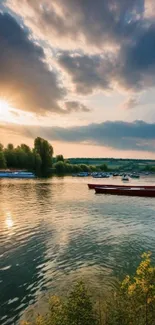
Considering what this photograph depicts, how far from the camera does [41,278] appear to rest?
19906 millimetres

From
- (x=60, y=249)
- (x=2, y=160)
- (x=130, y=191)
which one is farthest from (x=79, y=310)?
(x=2, y=160)

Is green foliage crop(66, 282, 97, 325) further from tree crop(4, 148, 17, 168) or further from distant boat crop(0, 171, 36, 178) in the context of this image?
tree crop(4, 148, 17, 168)

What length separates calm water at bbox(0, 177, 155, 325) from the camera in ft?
61.1

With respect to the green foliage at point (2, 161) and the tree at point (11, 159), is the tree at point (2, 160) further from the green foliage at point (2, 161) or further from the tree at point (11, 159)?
the tree at point (11, 159)

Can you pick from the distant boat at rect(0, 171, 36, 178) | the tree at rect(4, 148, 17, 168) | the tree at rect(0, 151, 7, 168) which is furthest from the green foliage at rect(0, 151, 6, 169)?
the distant boat at rect(0, 171, 36, 178)

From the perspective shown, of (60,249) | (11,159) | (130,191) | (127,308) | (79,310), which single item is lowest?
(60,249)

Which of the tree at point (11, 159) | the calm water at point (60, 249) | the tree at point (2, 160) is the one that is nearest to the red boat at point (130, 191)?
the calm water at point (60, 249)

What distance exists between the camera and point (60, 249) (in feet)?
87.7

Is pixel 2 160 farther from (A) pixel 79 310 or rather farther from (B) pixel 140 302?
(B) pixel 140 302

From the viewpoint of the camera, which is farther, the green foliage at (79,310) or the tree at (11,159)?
the tree at (11,159)

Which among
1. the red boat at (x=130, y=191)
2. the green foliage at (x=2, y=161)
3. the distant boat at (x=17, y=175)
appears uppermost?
the green foliage at (x=2, y=161)

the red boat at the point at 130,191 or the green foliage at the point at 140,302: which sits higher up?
the green foliage at the point at 140,302

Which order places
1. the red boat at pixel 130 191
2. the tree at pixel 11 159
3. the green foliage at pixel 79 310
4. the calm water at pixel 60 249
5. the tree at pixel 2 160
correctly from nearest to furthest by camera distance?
the green foliage at pixel 79 310
the calm water at pixel 60 249
the red boat at pixel 130 191
the tree at pixel 2 160
the tree at pixel 11 159

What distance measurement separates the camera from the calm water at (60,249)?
61.1 feet
